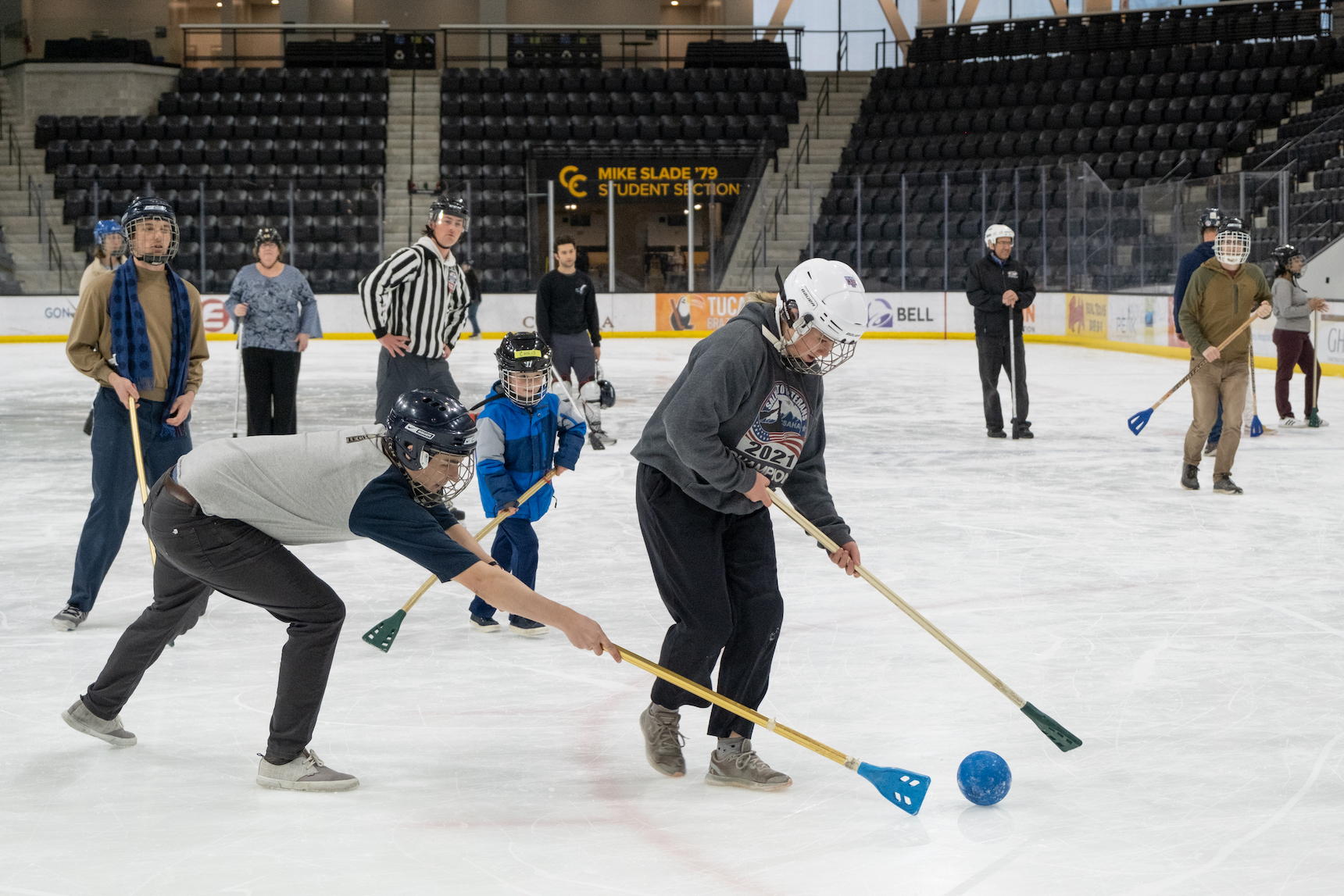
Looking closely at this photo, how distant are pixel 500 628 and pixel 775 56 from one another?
2277 centimetres

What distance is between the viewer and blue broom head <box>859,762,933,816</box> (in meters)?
2.89

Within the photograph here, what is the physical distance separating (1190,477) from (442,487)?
5430 mm

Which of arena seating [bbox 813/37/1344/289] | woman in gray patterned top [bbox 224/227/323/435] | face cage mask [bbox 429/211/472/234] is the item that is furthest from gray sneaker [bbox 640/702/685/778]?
arena seating [bbox 813/37/1344/289]

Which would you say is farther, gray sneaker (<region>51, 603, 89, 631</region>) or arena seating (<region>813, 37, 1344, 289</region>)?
arena seating (<region>813, 37, 1344, 289</region>)

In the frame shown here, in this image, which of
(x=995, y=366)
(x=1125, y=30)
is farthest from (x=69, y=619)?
(x=1125, y=30)

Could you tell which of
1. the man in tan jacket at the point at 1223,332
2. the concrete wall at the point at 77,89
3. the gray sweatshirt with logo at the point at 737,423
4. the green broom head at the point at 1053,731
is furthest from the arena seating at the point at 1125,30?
the gray sweatshirt with logo at the point at 737,423

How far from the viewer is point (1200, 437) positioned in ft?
23.1

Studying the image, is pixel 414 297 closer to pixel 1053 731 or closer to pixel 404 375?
pixel 404 375

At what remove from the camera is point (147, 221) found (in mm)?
4340

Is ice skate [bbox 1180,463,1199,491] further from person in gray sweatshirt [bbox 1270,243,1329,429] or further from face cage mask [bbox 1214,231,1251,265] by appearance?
person in gray sweatshirt [bbox 1270,243,1329,429]

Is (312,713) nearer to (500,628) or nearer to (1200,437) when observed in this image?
(500,628)

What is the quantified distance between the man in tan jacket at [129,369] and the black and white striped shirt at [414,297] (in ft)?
3.12

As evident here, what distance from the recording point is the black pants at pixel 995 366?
30.3 feet

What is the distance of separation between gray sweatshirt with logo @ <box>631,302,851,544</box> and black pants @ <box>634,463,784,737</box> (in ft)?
0.20
